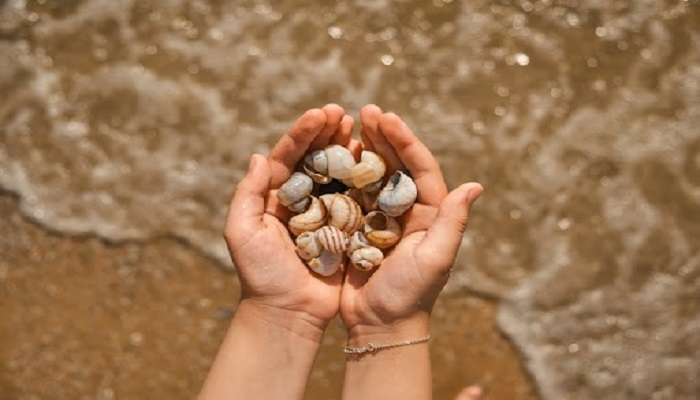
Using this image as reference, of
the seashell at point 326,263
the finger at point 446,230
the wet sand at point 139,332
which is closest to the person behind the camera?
the finger at point 446,230

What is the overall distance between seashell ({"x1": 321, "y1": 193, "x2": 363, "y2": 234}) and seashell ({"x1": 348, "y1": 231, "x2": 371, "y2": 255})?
0.02 m

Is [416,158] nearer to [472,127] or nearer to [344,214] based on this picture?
[344,214]

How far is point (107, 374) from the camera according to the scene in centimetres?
306

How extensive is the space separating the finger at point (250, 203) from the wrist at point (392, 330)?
1.39 ft

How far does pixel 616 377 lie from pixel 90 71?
8.17 feet

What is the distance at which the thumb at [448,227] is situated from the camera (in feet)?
6.81

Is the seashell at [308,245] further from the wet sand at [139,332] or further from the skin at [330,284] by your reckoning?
the wet sand at [139,332]

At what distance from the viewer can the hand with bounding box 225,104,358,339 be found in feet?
6.96

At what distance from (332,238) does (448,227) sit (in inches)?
12.3

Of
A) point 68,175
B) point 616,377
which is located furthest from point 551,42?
point 68,175

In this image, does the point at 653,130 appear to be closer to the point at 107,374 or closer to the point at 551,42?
the point at 551,42

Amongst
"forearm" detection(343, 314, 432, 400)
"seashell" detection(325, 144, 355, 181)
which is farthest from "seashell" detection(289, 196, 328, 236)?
"forearm" detection(343, 314, 432, 400)

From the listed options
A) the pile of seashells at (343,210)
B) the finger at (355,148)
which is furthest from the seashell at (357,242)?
the finger at (355,148)

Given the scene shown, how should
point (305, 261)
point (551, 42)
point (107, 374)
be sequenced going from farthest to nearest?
point (551, 42)
point (107, 374)
point (305, 261)
